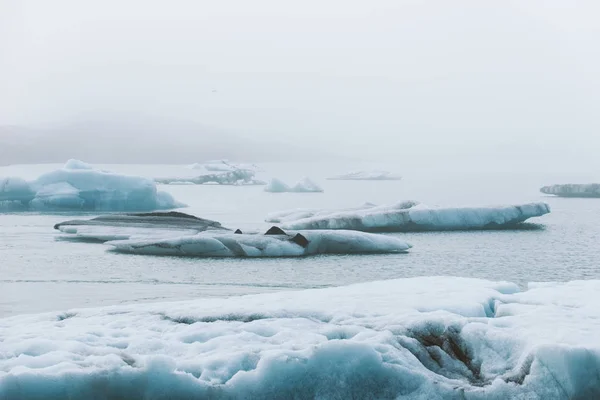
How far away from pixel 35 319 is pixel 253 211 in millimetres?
19084

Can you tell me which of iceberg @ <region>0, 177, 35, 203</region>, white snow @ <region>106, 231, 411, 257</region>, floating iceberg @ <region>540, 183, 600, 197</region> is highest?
iceberg @ <region>0, 177, 35, 203</region>

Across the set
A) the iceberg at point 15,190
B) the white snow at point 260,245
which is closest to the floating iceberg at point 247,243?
the white snow at point 260,245

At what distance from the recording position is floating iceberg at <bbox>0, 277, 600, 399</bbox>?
4789 millimetres

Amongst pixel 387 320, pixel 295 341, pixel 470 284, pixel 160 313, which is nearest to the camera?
pixel 295 341

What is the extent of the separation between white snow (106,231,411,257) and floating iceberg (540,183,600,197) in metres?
24.0

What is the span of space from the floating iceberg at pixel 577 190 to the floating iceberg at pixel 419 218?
56.3 feet

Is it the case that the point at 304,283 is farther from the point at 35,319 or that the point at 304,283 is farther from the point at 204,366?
the point at 204,366

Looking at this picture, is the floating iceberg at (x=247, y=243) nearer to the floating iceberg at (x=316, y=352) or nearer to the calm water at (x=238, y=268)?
the calm water at (x=238, y=268)

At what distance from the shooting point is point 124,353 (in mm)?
5148

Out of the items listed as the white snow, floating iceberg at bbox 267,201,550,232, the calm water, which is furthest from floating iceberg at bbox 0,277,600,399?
floating iceberg at bbox 267,201,550,232

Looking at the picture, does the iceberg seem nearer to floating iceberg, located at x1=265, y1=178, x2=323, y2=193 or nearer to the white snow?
the white snow

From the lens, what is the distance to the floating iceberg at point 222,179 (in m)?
48.2

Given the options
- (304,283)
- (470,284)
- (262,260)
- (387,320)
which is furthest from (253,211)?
(387,320)

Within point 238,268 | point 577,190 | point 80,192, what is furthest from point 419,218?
point 577,190
